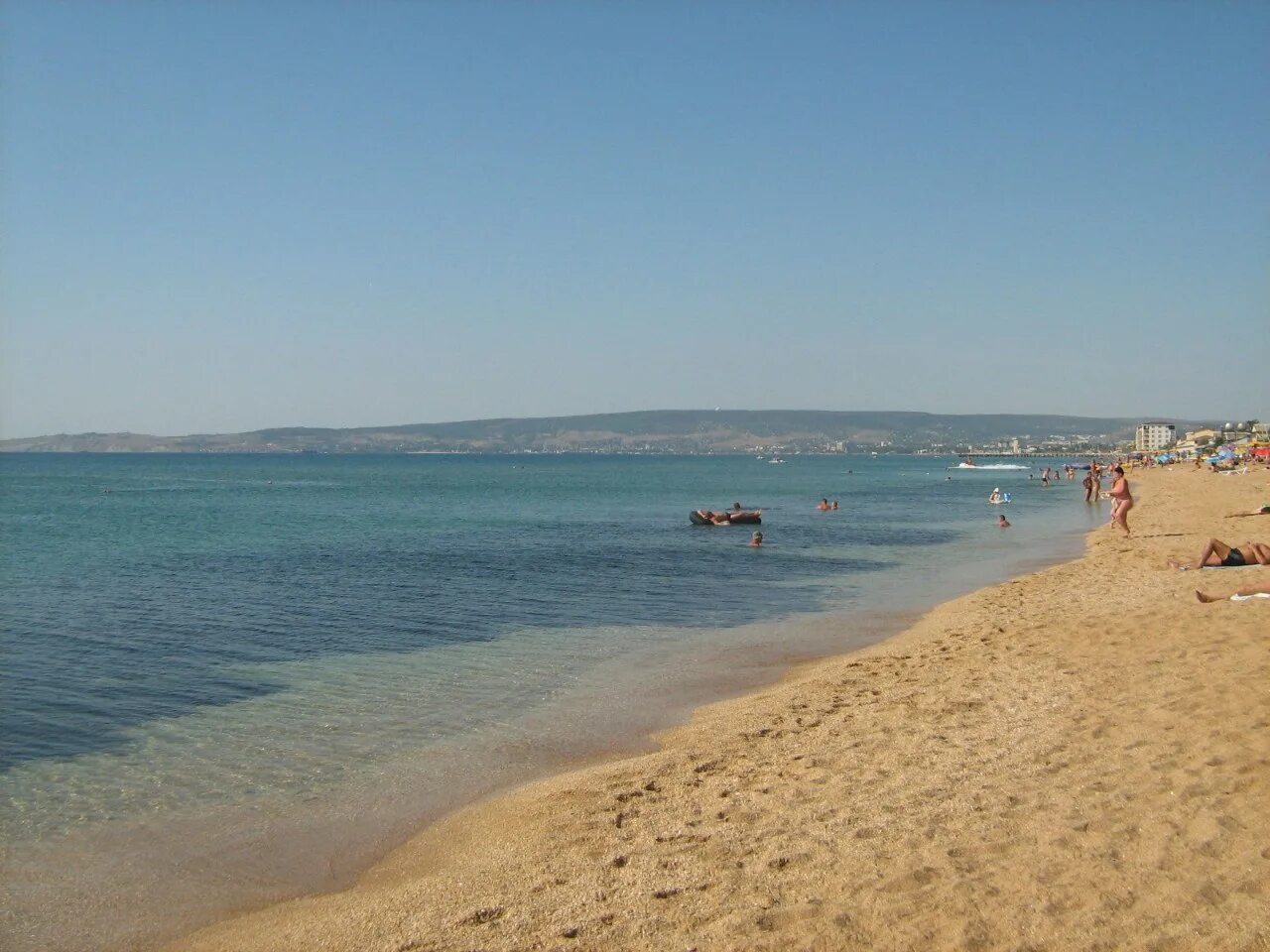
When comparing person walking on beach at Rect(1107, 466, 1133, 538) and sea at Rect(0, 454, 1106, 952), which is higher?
person walking on beach at Rect(1107, 466, 1133, 538)

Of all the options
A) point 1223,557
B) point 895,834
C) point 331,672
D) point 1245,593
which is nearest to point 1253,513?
point 1223,557

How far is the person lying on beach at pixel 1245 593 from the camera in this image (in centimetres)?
1372

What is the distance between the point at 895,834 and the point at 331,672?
33.3 feet

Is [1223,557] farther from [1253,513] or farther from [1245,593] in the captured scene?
[1253,513]

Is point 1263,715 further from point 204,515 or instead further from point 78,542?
point 204,515

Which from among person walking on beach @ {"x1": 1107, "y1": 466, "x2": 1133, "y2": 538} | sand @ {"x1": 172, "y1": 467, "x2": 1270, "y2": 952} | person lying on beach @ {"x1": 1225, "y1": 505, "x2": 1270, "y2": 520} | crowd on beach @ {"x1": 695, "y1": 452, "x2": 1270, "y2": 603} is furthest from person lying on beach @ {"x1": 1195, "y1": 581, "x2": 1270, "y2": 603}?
person lying on beach @ {"x1": 1225, "y1": 505, "x2": 1270, "y2": 520}

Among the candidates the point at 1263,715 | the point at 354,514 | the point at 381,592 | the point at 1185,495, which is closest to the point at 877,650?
the point at 1263,715

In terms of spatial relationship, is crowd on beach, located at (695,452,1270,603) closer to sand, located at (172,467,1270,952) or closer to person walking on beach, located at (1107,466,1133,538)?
person walking on beach, located at (1107,466,1133,538)

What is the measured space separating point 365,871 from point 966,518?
43901 mm

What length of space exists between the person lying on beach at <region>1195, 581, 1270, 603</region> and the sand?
7.14 feet

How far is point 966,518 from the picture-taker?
47812 mm

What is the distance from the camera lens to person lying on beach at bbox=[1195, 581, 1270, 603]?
13719mm

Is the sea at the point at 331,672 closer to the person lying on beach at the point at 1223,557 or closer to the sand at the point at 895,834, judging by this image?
the sand at the point at 895,834

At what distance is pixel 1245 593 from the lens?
13.9 metres
